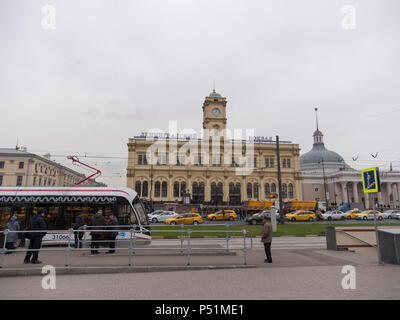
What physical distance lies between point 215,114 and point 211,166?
1293 centimetres

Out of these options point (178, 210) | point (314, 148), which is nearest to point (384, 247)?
point (178, 210)

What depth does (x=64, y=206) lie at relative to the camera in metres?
15.2

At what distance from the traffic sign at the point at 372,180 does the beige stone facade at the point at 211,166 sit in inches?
1903

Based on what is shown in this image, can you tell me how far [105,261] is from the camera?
9.74 metres

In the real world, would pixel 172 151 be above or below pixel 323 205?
above

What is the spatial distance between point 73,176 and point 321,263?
9161 cm

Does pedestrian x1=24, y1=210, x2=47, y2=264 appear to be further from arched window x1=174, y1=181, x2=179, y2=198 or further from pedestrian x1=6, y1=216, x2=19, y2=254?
arched window x1=174, y1=181, x2=179, y2=198

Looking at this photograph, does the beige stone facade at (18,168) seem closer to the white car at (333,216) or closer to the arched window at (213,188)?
the arched window at (213,188)

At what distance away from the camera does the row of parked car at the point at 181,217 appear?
30750 millimetres

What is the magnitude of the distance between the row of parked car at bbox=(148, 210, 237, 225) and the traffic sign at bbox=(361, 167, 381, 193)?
74.0 ft

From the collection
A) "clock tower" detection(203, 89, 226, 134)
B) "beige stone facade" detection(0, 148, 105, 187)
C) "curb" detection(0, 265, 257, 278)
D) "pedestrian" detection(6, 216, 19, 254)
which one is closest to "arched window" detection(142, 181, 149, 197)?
"beige stone facade" detection(0, 148, 105, 187)

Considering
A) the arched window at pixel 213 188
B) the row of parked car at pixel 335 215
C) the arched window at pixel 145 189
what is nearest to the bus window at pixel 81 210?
the row of parked car at pixel 335 215

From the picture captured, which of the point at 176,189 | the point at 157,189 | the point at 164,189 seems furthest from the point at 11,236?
the point at 176,189
